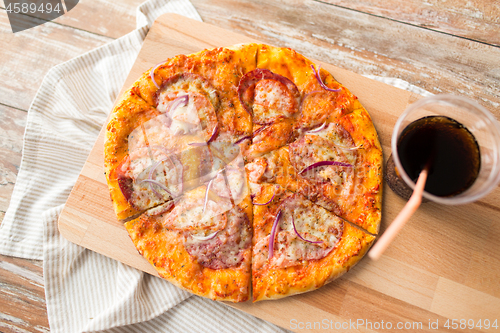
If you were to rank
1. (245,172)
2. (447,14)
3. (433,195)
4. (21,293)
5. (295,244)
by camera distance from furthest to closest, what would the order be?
1. (447,14)
2. (21,293)
3. (245,172)
4. (295,244)
5. (433,195)

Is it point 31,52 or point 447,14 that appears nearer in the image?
point 447,14

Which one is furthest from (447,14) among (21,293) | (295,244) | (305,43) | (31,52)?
(21,293)

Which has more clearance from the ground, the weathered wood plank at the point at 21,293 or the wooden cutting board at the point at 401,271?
the wooden cutting board at the point at 401,271

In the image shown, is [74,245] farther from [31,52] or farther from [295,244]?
[31,52]

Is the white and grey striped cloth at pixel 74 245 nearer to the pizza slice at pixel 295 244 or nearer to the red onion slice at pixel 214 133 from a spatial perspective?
the pizza slice at pixel 295 244

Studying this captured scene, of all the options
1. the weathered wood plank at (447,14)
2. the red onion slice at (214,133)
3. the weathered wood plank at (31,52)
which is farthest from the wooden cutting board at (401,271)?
the weathered wood plank at (31,52)

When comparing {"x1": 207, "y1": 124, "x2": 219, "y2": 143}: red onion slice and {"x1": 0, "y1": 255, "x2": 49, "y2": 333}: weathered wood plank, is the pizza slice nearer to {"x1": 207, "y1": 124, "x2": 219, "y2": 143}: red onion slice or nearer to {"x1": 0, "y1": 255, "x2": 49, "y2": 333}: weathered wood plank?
{"x1": 207, "y1": 124, "x2": 219, "y2": 143}: red onion slice

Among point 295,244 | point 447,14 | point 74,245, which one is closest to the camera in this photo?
point 295,244

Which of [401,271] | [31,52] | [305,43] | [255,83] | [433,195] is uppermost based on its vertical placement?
[305,43]
